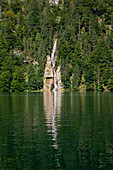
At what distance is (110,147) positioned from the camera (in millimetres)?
28484

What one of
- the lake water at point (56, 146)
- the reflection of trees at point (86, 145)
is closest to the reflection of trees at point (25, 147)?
the lake water at point (56, 146)

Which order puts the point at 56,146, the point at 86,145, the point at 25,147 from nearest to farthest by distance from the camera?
the point at 25,147 → the point at 56,146 → the point at 86,145

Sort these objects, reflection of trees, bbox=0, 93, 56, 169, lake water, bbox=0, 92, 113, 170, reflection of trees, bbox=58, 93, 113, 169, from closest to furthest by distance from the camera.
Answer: lake water, bbox=0, 92, 113, 170 < reflection of trees, bbox=0, 93, 56, 169 < reflection of trees, bbox=58, 93, 113, 169

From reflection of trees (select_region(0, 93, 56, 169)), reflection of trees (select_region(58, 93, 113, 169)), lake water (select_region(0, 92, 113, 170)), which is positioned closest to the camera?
lake water (select_region(0, 92, 113, 170))

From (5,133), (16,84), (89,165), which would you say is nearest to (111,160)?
(89,165)

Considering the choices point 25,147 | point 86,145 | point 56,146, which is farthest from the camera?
point 86,145

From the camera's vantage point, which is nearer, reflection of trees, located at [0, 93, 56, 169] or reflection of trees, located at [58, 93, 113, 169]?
reflection of trees, located at [0, 93, 56, 169]

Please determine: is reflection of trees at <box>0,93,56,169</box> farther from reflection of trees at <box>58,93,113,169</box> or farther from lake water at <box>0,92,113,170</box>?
reflection of trees at <box>58,93,113,169</box>

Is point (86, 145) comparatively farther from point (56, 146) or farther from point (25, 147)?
point (25, 147)

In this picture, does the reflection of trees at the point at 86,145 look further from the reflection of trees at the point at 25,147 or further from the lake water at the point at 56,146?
the reflection of trees at the point at 25,147

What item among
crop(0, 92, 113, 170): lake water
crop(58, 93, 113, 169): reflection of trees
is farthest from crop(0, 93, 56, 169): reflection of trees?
crop(58, 93, 113, 169): reflection of trees

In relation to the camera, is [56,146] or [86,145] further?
[86,145]

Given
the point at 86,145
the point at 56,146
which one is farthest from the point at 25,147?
the point at 86,145

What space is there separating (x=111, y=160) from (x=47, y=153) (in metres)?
5.27
